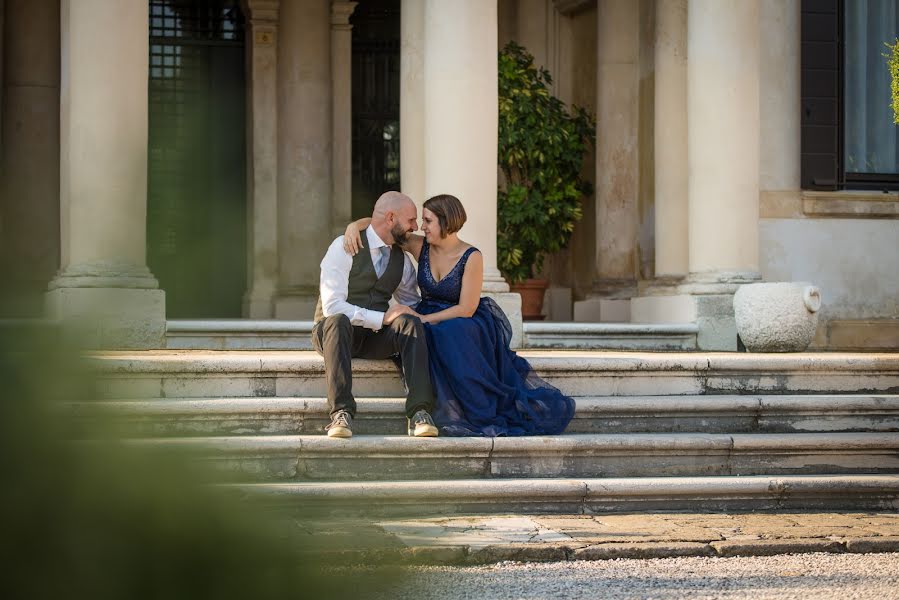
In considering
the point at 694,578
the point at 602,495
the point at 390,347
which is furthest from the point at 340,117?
the point at 694,578

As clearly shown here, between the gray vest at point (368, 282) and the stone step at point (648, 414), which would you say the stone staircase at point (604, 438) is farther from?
the gray vest at point (368, 282)

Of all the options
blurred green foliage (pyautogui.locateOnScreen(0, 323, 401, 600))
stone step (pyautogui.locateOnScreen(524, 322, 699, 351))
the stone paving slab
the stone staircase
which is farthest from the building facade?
blurred green foliage (pyautogui.locateOnScreen(0, 323, 401, 600))

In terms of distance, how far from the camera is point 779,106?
1003 centimetres

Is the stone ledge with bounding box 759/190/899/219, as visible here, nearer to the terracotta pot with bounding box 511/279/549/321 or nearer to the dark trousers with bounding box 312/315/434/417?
the terracotta pot with bounding box 511/279/549/321

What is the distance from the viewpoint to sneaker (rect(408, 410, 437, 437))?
5.79 m

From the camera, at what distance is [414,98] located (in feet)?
29.6

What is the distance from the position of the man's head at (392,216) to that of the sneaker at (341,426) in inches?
40.2

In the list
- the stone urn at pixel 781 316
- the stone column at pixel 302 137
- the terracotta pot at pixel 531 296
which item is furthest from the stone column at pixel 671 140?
the stone column at pixel 302 137

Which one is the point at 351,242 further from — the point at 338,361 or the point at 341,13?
the point at 341,13

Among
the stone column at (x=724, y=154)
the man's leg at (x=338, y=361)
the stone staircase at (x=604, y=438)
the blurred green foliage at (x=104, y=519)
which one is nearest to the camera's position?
the blurred green foliage at (x=104, y=519)

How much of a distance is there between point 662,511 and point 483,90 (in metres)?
3.61

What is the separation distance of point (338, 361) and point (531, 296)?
521 centimetres

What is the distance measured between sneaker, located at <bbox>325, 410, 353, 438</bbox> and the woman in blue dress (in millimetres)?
464

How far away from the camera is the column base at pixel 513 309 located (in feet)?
27.2
